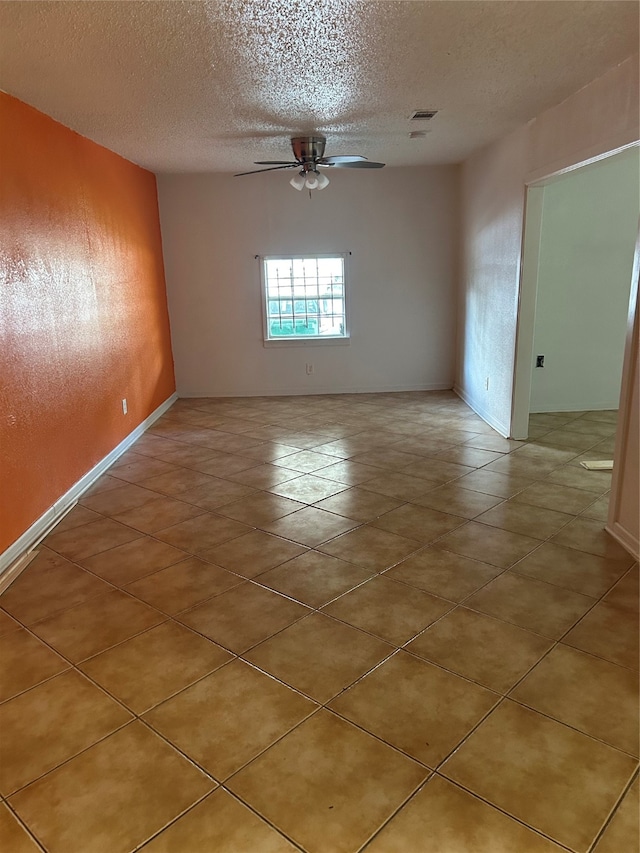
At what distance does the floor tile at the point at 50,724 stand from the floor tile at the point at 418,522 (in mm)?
1732

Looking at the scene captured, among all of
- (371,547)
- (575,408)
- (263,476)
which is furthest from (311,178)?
(575,408)

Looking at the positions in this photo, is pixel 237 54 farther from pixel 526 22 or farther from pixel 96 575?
pixel 96 575

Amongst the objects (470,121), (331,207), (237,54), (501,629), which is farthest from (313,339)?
(501,629)

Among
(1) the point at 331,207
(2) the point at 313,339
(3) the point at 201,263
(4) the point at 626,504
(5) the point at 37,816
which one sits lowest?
(5) the point at 37,816

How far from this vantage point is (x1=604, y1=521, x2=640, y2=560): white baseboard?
2.83 m

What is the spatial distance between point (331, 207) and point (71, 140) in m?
3.14

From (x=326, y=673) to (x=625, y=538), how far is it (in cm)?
180

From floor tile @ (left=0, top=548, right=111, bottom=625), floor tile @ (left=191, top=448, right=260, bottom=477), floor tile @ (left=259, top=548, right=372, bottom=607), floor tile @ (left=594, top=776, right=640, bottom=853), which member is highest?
floor tile @ (left=191, top=448, right=260, bottom=477)

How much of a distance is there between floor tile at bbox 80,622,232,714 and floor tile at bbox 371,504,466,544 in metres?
1.31

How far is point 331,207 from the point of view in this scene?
6426 mm

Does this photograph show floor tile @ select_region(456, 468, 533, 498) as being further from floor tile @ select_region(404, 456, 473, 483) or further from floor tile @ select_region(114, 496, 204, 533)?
floor tile @ select_region(114, 496, 204, 533)

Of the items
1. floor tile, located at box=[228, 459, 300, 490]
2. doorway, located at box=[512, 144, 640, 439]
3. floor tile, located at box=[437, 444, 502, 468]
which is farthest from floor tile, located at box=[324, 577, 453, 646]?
doorway, located at box=[512, 144, 640, 439]

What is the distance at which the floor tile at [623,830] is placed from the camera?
4.63ft

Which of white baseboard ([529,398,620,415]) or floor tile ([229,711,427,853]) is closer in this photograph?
floor tile ([229,711,427,853])
